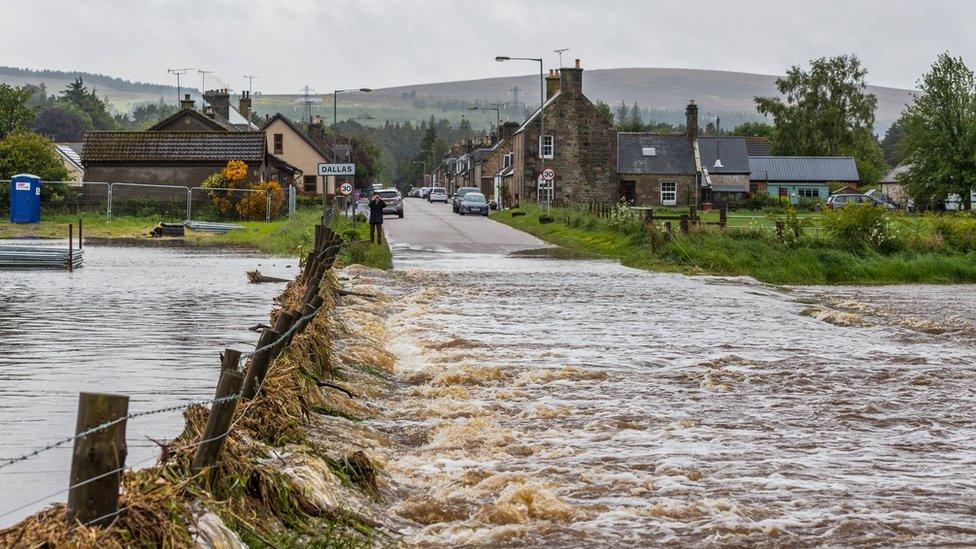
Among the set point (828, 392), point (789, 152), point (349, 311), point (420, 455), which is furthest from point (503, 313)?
point (789, 152)

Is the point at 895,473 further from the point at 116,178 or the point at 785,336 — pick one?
the point at 116,178

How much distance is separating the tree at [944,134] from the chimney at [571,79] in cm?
2192

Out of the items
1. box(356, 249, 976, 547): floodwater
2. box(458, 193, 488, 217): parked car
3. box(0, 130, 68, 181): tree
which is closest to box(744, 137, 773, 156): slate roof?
box(458, 193, 488, 217): parked car

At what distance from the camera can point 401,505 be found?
31.2ft

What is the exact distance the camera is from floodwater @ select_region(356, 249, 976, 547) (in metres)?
9.20

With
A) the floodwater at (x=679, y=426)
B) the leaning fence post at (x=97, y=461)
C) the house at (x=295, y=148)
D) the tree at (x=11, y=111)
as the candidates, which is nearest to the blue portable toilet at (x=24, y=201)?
the tree at (x=11, y=111)

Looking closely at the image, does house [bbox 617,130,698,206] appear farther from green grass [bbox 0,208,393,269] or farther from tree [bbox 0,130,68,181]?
tree [bbox 0,130,68,181]

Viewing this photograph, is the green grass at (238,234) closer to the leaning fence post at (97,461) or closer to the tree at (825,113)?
the leaning fence post at (97,461)

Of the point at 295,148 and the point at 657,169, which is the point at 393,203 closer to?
the point at 657,169

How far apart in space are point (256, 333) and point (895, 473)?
31.0ft

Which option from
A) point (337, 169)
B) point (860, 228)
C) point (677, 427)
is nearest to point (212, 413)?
point (677, 427)

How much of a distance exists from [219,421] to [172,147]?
64969 mm

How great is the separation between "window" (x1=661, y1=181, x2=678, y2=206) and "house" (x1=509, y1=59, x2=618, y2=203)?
8.09 m

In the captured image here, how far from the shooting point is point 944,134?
80.2m
